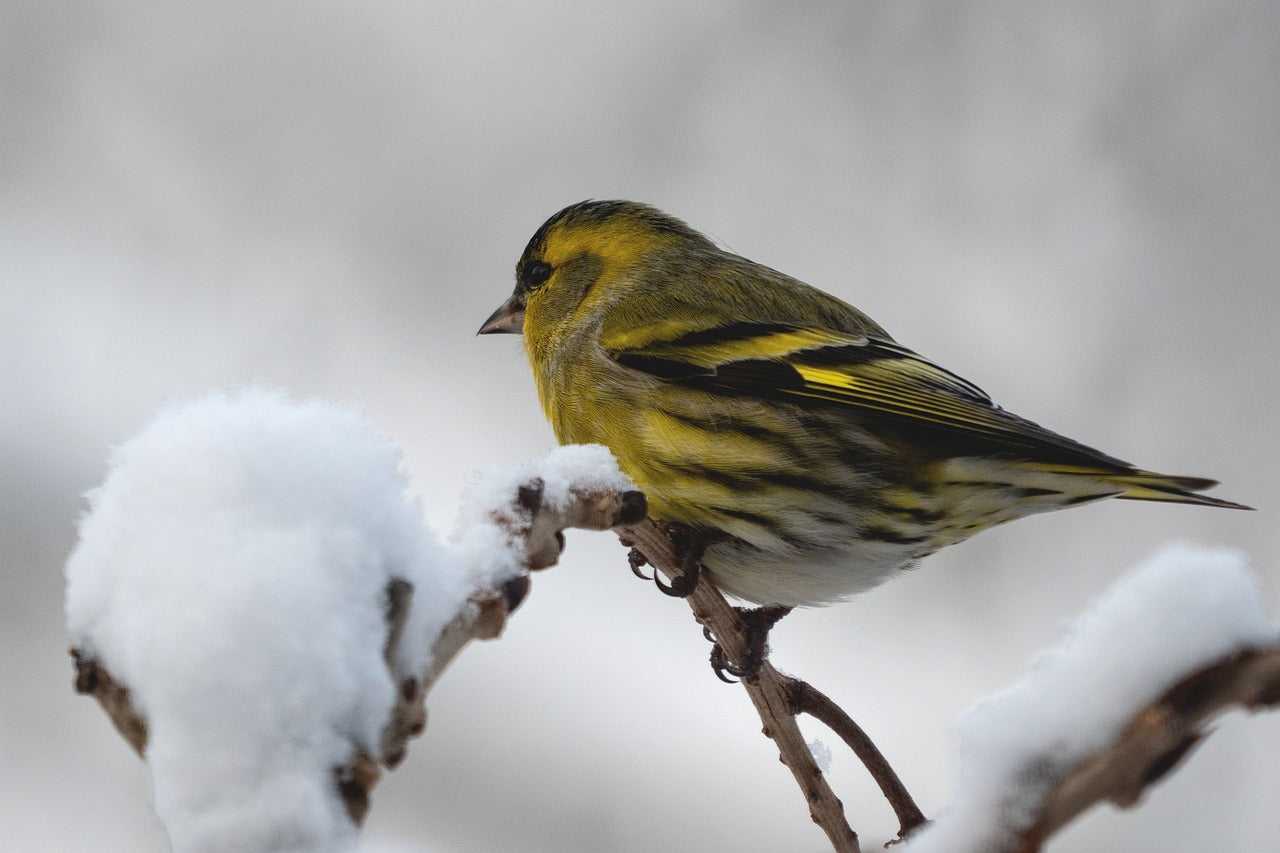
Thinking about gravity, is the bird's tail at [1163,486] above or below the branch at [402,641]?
above

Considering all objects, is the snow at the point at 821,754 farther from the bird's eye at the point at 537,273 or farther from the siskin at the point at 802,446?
the bird's eye at the point at 537,273

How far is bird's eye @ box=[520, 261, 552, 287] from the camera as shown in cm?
268

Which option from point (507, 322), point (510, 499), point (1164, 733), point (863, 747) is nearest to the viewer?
point (1164, 733)

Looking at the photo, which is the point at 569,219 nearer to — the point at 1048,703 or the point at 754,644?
the point at 754,644

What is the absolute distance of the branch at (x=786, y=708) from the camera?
1205 mm

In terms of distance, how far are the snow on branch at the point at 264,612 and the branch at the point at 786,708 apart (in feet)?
1.58

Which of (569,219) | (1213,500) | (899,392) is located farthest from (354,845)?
(569,219)

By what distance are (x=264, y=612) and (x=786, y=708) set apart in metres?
0.98

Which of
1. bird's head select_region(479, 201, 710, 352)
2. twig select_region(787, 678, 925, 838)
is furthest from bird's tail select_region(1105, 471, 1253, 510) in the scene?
bird's head select_region(479, 201, 710, 352)

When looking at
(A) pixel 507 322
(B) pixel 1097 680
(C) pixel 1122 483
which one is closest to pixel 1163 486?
(C) pixel 1122 483

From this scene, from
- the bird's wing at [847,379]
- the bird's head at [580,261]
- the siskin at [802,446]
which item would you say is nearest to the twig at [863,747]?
the siskin at [802,446]

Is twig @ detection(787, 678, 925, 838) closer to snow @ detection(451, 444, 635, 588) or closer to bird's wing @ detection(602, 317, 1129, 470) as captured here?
snow @ detection(451, 444, 635, 588)

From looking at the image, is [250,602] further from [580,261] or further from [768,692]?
[580,261]

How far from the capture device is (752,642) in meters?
1.64
